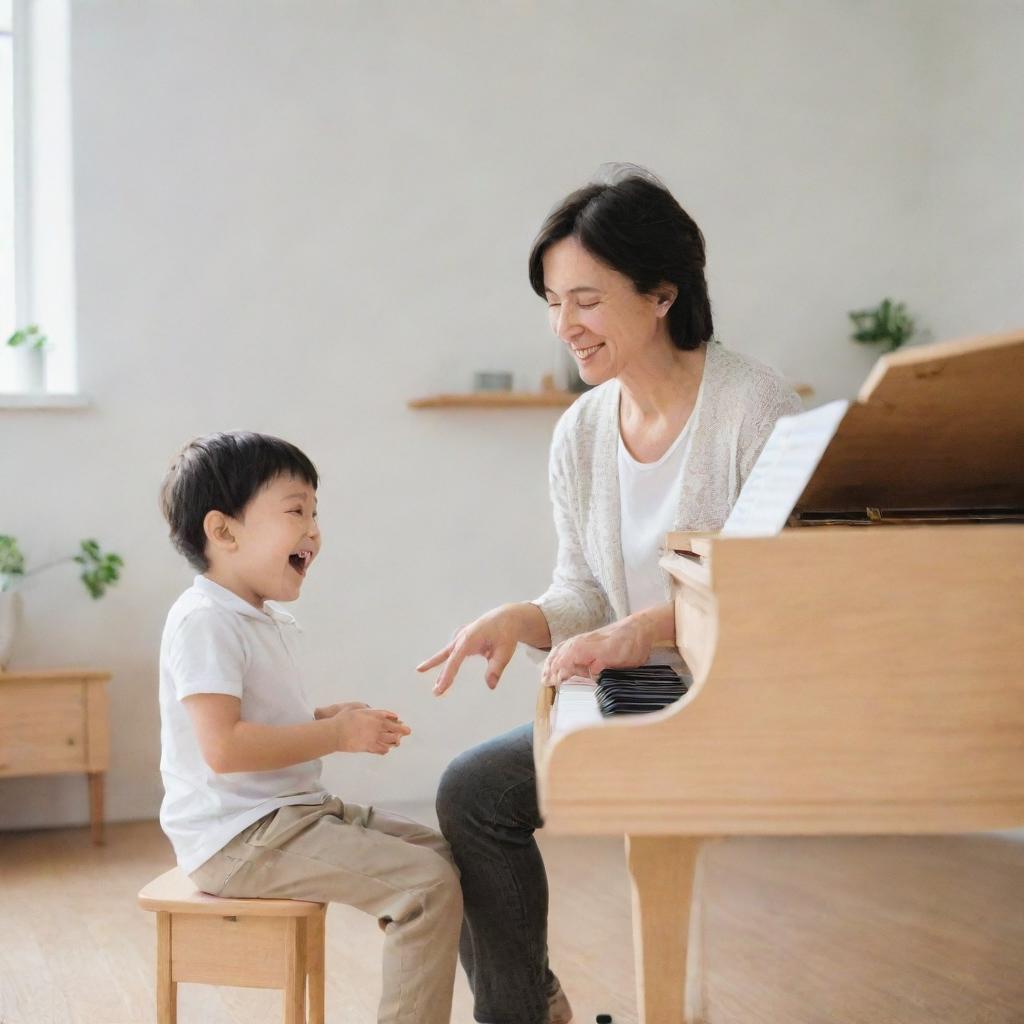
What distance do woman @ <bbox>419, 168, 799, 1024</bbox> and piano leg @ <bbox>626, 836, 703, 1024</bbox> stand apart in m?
0.30

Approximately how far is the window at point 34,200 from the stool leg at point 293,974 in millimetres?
2344

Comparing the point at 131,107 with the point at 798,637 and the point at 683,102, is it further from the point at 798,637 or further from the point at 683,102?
the point at 798,637

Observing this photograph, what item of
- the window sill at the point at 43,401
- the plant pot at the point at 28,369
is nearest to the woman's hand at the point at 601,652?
the window sill at the point at 43,401

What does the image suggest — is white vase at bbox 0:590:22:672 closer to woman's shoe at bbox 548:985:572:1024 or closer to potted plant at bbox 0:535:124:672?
potted plant at bbox 0:535:124:672

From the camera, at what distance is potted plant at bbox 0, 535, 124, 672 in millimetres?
3402

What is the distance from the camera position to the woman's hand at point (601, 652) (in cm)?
162

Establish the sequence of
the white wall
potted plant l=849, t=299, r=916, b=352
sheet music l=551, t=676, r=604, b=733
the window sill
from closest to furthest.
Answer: sheet music l=551, t=676, r=604, b=733 < the window sill < the white wall < potted plant l=849, t=299, r=916, b=352

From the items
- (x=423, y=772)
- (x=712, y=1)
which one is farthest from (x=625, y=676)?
(x=712, y=1)

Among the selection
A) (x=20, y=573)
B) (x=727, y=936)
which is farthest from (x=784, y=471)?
(x=20, y=573)

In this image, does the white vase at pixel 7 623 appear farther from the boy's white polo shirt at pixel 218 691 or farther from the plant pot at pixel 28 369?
the boy's white polo shirt at pixel 218 691

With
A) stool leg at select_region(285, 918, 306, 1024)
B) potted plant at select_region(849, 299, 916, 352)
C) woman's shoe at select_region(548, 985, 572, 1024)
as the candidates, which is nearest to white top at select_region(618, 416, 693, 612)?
woman's shoe at select_region(548, 985, 572, 1024)

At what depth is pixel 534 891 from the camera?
196 cm

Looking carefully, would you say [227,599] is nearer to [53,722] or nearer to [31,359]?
[53,722]

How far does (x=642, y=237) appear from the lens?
1962 millimetres
